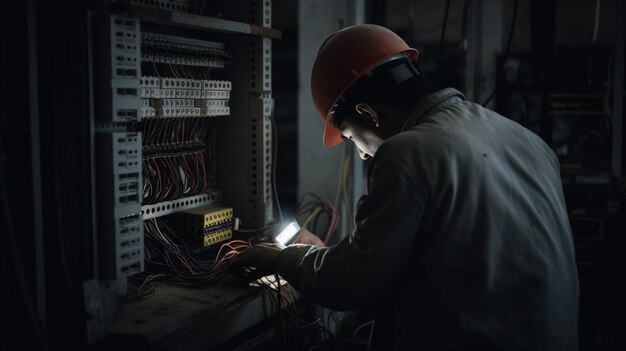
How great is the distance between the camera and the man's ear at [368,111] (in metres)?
1.69

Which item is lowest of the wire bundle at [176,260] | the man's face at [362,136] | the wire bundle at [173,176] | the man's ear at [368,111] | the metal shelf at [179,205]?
the wire bundle at [176,260]

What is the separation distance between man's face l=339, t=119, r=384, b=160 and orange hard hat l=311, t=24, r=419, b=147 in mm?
66

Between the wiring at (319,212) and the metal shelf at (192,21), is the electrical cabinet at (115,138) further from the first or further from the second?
the wiring at (319,212)

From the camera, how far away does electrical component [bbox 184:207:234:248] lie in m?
2.22

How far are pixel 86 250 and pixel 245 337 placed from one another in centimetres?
68

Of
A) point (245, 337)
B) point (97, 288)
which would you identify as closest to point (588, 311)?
point (245, 337)

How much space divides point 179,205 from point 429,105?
0.99m

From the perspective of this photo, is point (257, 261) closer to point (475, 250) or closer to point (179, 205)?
point (179, 205)

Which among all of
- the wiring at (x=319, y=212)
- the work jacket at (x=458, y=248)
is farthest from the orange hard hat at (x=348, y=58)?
the wiring at (x=319, y=212)

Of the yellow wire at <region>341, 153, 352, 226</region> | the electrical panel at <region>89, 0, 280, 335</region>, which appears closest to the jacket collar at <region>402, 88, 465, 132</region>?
the electrical panel at <region>89, 0, 280, 335</region>

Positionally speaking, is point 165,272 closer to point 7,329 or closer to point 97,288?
point 97,288

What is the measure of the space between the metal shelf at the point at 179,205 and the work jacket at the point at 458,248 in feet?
2.54

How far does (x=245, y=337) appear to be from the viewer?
2129mm

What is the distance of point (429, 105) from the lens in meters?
1.62
